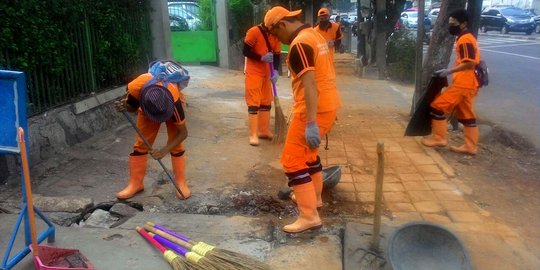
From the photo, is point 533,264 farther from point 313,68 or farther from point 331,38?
point 331,38

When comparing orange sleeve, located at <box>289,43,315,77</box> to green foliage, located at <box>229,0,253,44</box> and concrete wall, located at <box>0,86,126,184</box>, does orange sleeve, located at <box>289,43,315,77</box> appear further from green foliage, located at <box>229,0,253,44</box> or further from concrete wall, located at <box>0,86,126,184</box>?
green foliage, located at <box>229,0,253,44</box>

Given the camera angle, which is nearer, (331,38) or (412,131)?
(412,131)

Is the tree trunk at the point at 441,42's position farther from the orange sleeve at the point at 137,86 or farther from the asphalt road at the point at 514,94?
the orange sleeve at the point at 137,86

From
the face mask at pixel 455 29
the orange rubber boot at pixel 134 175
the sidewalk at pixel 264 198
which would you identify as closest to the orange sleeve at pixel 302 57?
the sidewalk at pixel 264 198

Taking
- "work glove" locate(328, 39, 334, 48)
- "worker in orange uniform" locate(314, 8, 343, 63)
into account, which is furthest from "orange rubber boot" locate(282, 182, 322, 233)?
"worker in orange uniform" locate(314, 8, 343, 63)

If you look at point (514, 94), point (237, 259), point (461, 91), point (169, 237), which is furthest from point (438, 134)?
point (514, 94)

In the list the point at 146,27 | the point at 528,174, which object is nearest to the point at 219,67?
the point at 146,27

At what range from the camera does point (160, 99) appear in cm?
374

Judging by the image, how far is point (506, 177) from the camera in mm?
5383

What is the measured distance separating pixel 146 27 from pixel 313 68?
16.6ft

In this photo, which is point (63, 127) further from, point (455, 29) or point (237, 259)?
point (455, 29)

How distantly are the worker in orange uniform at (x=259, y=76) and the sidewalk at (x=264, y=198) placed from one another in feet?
1.05

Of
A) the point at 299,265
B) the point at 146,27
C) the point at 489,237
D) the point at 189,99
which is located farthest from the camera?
the point at 189,99

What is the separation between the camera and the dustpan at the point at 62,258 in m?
2.89
